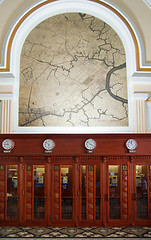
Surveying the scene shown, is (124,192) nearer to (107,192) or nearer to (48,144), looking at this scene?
(107,192)

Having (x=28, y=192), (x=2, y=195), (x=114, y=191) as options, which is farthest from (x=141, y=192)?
(x=2, y=195)

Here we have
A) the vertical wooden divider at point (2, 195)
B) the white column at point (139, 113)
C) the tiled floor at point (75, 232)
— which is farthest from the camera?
the white column at point (139, 113)

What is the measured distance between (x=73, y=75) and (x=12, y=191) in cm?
416

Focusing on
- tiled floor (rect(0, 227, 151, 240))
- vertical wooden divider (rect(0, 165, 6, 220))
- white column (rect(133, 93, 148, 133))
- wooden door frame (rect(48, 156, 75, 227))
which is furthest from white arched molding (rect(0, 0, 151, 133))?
tiled floor (rect(0, 227, 151, 240))

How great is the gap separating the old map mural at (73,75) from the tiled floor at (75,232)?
3178 millimetres

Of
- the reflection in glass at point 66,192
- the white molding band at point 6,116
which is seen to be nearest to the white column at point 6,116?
the white molding band at point 6,116

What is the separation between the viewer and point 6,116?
336 inches

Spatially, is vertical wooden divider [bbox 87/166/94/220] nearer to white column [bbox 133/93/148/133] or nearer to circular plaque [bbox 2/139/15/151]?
white column [bbox 133/93/148/133]

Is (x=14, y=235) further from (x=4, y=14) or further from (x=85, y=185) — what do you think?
(x=4, y=14)

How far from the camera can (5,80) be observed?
8.59 m

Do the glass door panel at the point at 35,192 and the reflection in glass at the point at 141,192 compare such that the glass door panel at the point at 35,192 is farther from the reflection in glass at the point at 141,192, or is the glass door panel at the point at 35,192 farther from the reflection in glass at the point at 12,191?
the reflection in glass at the point at 141,192

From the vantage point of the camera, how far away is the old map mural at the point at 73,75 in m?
8.75

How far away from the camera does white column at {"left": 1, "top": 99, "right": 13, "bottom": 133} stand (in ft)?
27.8

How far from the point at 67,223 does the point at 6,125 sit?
3.55m
